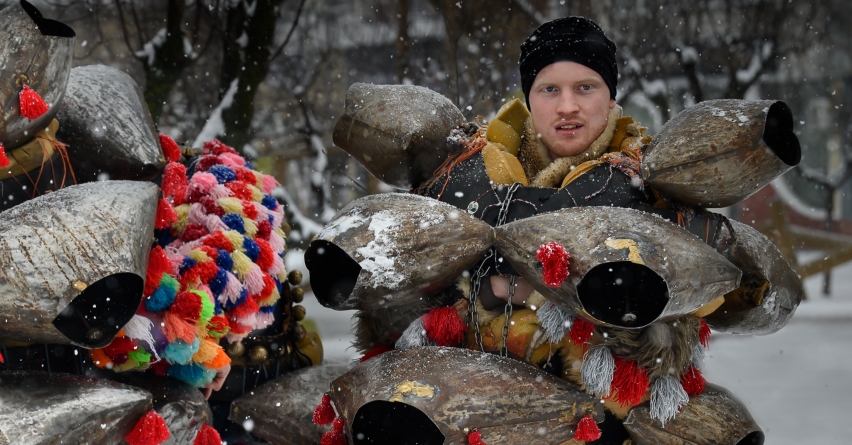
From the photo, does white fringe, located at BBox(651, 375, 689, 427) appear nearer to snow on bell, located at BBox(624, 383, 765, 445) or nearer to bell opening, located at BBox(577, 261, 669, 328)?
snow on bell, located at BBox(624, 383, 765, 445)

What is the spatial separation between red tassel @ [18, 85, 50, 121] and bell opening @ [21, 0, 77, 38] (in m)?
0.15

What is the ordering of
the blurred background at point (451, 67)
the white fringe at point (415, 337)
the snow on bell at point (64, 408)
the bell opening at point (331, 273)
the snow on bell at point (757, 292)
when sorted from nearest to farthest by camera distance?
the snow on bell at point (64, 408) → the bell opening at point (331, 273) → the white fringe at point (415, 337) → the snow on bell at point (757, 292) → the blurred background at point (451, 67)

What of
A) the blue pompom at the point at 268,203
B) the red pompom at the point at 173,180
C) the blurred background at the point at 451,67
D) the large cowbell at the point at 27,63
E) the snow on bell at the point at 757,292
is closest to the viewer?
the large cowbell at the point at 27,63

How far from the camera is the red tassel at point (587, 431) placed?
194 centimetres

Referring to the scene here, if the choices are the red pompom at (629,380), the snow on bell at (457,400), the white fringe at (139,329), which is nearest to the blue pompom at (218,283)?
the white fringe at (139,329)

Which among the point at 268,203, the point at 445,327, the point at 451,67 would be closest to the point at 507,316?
the point at 445,327

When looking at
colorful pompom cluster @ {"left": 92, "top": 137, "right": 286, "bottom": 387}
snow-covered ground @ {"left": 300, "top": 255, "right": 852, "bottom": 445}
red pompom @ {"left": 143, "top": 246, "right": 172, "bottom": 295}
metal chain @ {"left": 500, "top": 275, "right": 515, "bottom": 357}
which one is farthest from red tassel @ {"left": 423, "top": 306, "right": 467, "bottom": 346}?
snow-covered ground @ {"left": 300, "top": 255, "right": 852, "bottom": 445}

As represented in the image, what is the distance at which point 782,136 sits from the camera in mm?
1978

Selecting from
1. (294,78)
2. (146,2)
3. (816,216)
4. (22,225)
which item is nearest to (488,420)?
(22,225)

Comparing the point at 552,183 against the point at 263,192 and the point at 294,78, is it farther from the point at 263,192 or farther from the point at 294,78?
the point at 294,78

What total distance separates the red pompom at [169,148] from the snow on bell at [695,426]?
1.56 metres

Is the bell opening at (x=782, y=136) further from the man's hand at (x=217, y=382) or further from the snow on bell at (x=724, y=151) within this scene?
the man's hand at (x=217, y=382)

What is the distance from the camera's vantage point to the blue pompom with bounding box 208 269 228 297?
2312 millimetres

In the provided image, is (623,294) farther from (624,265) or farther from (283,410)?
(283,410)
